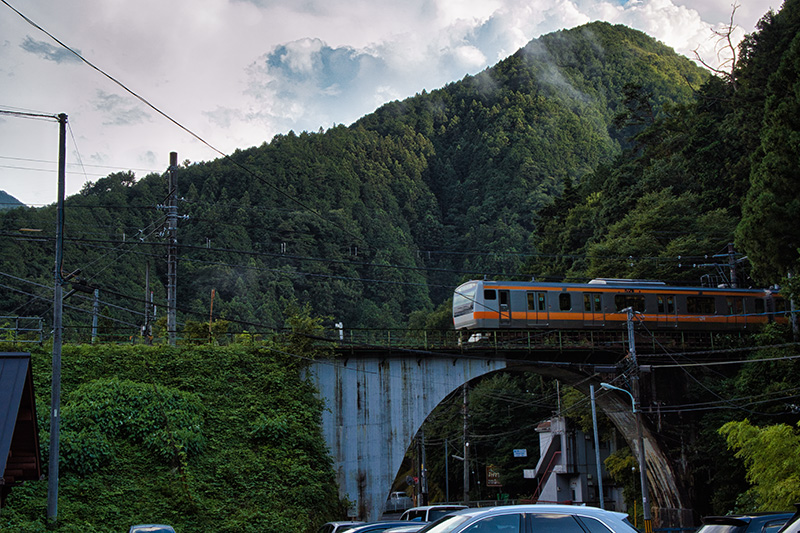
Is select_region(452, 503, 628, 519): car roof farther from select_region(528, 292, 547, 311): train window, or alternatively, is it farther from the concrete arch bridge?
select_region(528, 292, 547, 311): train window

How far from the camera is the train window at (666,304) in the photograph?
115 ft

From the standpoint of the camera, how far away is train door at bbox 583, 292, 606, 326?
33.6 m

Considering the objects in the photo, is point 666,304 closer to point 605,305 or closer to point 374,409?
point 605,305

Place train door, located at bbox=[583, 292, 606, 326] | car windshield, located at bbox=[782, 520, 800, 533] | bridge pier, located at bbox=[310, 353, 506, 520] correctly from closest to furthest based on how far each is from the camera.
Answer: car windshield, located at bbox=[782, 520, 800, 533] < bridge pier, located at bbox=[310, 353, 506, 520] < train door, located at bbox=[583, 292, 606, 326]

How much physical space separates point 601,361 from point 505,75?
113476 millimetres

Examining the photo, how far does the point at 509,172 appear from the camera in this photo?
110562 mm

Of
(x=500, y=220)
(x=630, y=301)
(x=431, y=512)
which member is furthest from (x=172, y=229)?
(x=500, y=220)

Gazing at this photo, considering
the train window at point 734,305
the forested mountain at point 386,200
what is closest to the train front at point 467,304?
the forested mountain at point 386,200

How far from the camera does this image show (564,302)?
109 feet

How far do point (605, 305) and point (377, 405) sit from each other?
12403 mm

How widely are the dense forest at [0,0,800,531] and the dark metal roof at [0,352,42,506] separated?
5248mm

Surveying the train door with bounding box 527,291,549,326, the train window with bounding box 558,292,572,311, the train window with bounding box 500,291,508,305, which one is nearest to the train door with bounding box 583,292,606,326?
the train window with bounding box 558,292,572,311

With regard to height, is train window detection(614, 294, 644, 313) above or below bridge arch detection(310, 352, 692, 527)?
above

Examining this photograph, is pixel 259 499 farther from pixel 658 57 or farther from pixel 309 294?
pixel 658 57
